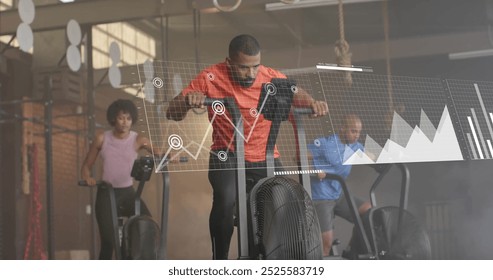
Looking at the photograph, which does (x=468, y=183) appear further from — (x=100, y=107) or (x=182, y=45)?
(x=100, y=107)

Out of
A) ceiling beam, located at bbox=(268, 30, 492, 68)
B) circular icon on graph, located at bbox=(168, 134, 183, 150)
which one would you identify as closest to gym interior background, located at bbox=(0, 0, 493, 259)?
ceiling beam, located at bbox=(268, 30, 492, 68)

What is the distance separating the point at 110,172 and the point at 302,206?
1185mm

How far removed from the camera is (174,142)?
396 centimetres

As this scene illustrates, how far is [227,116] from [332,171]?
2.07 ft

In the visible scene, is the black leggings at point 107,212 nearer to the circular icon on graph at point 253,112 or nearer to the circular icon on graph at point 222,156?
the circular icon on graph at point 222,156

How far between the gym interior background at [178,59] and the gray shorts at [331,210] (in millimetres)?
50

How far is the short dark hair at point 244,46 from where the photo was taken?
4281 millimetres

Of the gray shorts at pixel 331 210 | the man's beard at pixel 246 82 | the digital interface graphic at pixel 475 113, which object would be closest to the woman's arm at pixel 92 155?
the man's beard at pixel 246 82

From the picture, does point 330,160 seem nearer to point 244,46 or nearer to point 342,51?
point 342,51

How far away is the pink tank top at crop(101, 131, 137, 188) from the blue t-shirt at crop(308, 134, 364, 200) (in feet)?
3.29

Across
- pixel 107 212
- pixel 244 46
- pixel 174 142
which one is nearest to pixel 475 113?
pixel 244 46

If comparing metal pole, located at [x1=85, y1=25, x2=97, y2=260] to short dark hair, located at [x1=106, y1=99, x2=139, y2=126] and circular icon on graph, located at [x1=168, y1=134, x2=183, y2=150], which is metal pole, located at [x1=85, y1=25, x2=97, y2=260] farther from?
circular icon on graph, located at [x1=168, y1=134, x2=183, y2=150]

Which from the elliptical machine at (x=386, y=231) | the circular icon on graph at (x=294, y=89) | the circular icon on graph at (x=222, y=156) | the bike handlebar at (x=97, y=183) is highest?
the circular icon on graph at (x=294, y=89)

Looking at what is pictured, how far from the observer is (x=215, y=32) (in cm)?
433
